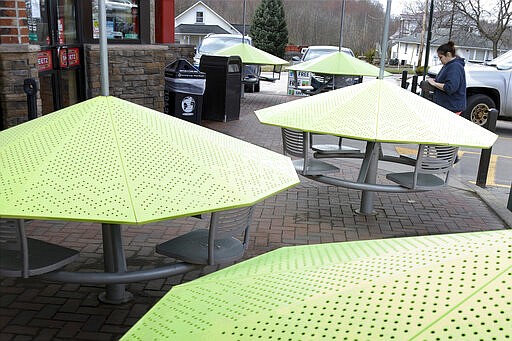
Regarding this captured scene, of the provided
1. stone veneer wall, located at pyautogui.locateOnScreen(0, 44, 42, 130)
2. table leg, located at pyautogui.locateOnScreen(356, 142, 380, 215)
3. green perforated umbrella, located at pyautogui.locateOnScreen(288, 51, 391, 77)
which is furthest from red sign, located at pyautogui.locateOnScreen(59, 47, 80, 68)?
green perforated umbrella, located at pyautogui.locateOnScreen(288, 51, 391, 77)

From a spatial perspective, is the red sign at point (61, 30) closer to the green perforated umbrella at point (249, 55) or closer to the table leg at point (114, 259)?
the table leg at point (114, 259)

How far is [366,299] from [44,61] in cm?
698

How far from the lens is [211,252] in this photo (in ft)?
11.8

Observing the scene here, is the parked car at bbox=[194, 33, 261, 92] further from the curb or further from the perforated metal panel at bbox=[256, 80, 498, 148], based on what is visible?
the perforated metal panel at bbox=[256, 80, 498, 148]

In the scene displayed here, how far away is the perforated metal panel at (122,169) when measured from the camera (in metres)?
2.80

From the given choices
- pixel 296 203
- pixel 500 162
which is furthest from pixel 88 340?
pixel 500 162

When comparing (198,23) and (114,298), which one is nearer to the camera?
(114,298)

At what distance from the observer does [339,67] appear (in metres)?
14.4

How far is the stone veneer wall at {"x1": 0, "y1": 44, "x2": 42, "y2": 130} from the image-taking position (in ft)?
19.3

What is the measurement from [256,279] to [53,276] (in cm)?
200

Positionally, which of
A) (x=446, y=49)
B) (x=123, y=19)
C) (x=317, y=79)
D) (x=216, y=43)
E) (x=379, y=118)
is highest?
(x=123, y=19)

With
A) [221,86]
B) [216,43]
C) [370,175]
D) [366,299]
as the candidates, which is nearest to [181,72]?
[221,86]

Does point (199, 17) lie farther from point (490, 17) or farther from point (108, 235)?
point (108, 235)

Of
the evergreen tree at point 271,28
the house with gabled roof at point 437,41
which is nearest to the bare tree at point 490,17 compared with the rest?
the house with gabled roof at point 437,41
